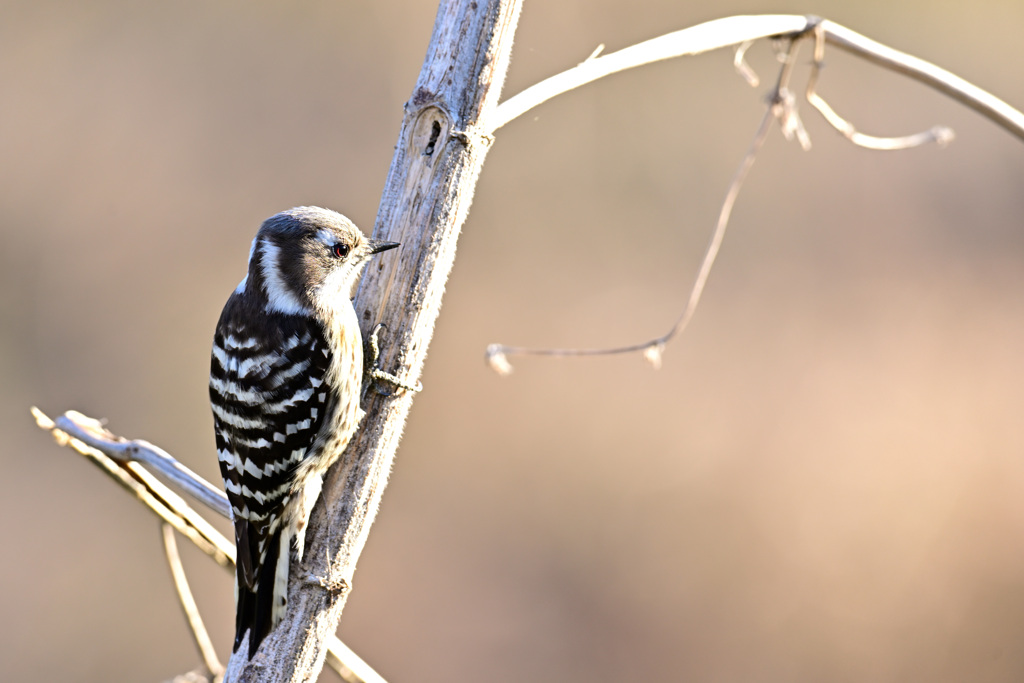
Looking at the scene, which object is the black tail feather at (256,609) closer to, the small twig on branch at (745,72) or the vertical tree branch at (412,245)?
the vertical tree branch at (412,245)

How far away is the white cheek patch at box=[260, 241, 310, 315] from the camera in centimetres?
302

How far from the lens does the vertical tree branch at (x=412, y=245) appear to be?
2027 millimetres

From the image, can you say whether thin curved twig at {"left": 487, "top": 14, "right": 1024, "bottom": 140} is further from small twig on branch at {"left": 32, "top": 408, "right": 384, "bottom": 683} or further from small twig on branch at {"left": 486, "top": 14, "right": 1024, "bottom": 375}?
small twig on branch at {"left": 32, "top": 408, "right": 384, "bottom": 683}

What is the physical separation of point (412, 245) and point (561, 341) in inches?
144

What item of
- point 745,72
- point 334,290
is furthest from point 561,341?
point 745,72

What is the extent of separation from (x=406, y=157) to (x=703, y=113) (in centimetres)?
460

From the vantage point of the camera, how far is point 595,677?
489 cm

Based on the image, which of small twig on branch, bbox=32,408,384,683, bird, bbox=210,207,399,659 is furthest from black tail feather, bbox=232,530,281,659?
small twig on branch, bbox=32,408,384,683

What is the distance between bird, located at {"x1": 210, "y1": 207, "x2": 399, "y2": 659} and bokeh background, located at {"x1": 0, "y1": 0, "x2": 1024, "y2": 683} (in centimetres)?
229

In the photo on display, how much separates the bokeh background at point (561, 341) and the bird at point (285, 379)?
7.52ft

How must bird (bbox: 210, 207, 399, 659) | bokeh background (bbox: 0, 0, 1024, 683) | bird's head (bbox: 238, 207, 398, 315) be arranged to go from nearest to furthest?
bird (bbox: 210, 207, 399, 659) → bird's head (bbox: 238, 207, 398, 315) → bokeh background (bbox: 0, 0, 1024, 683)

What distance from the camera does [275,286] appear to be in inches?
119

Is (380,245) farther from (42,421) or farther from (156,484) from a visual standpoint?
(42,421)

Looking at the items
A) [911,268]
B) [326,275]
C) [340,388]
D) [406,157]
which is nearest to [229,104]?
[326,275]
